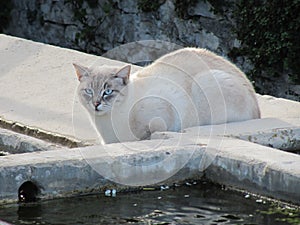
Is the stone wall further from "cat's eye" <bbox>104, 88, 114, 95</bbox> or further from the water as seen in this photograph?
the water

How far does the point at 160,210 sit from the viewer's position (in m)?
4.40

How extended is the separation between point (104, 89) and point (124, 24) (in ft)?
21.2

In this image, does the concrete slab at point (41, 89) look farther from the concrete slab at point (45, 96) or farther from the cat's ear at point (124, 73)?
the cat's ear at point (124, 73)

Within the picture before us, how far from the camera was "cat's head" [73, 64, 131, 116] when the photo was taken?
5.38 m

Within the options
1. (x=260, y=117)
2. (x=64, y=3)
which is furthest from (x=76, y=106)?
(x=64, y=3)

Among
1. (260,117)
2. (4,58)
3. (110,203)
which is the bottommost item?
(110,203)

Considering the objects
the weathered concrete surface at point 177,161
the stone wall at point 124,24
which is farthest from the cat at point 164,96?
the stone wall at point 124,24

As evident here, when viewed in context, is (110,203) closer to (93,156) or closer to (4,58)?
(93,156)

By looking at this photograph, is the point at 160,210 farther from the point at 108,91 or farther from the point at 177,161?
the point at 108,91

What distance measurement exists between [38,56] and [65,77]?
70 cm

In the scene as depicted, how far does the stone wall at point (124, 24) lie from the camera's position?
10.6m

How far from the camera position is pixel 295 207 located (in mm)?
4324

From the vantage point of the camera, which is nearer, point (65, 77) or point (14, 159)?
point (14, 159)

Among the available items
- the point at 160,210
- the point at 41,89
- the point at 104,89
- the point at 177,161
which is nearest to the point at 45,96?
the point at 41,89
